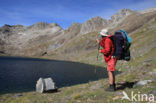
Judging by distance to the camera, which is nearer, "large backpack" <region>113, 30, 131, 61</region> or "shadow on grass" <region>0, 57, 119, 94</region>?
"large backpack" <region>113, 30, 131, 61</region>

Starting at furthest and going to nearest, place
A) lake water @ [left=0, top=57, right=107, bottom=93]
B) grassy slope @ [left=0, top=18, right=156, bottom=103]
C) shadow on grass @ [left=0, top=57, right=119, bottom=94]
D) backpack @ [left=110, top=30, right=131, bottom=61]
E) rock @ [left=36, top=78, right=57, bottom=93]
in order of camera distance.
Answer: lake water @ [left=0, top=57, right=107, bottom=93] → shadow on grass @ [left=0, top=57, right=119, bottom=94] → rock @ [left=36, top=78, right=57, bottom=93] → backpack @ [left=110, top=30, right=131, bottom=61] → grassy slope @ [left=0, top=18, right=156, bottom=103]

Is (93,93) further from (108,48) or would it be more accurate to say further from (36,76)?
(36,76)

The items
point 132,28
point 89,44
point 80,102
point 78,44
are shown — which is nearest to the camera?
point 80,102

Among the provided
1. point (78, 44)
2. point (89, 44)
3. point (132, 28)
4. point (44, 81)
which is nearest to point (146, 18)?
point (132, 28)

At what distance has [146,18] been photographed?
156625 millimetres

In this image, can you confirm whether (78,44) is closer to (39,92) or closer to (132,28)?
(132,28)

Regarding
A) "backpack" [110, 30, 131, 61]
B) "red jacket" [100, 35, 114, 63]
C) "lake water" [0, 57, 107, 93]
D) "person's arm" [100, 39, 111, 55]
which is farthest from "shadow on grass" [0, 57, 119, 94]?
"backpack" [110, 30, 131, 61]

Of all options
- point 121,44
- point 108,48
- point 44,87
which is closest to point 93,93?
point 108,48

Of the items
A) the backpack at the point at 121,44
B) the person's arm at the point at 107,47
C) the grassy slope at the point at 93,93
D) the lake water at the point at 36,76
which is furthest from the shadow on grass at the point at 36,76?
the backpack at the point at 121,44

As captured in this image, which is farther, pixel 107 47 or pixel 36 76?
pixel 36 76

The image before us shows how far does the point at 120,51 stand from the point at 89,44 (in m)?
174

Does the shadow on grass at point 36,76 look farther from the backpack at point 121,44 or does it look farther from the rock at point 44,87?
the rock at point 44,87

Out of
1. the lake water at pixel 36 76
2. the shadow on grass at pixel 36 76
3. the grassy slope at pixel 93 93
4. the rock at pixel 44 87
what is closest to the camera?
the grassy slope at pixel 93 93

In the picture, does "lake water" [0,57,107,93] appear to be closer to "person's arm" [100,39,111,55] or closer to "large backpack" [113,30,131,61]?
"person's arm" [100,39,111,55]
